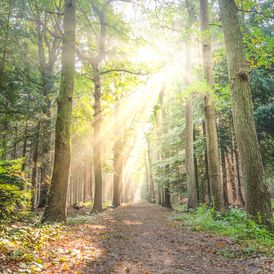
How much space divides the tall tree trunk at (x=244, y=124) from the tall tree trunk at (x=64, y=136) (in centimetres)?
535

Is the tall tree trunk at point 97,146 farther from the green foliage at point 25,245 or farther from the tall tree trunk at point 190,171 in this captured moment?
the green foliage at point 25,245

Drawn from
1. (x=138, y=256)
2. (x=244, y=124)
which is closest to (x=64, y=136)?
(x=138, y=256)

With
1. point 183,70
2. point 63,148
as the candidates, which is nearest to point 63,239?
point 63,148

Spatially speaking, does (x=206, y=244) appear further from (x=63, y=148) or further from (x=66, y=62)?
(x=66, y=62)

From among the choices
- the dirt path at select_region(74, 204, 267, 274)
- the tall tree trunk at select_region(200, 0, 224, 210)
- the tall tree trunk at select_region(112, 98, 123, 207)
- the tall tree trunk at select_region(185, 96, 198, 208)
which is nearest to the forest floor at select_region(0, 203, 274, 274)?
the dirt path at select_region(74, 204, 267, 274)

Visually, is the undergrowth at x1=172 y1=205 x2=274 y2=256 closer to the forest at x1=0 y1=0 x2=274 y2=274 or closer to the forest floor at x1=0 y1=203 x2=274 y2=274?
the forest at x1=0 y1=0 x2=274 y2=274

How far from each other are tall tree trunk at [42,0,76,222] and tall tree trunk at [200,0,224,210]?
16.4ft

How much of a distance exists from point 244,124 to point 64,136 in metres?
5.60

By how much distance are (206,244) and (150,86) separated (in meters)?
9.17

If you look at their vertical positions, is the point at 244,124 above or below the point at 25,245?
above

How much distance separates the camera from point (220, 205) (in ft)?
30.1

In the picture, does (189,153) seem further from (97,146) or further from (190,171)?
(97,146)

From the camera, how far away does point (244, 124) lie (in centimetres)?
609

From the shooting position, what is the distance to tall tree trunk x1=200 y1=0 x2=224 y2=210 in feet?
30.6
